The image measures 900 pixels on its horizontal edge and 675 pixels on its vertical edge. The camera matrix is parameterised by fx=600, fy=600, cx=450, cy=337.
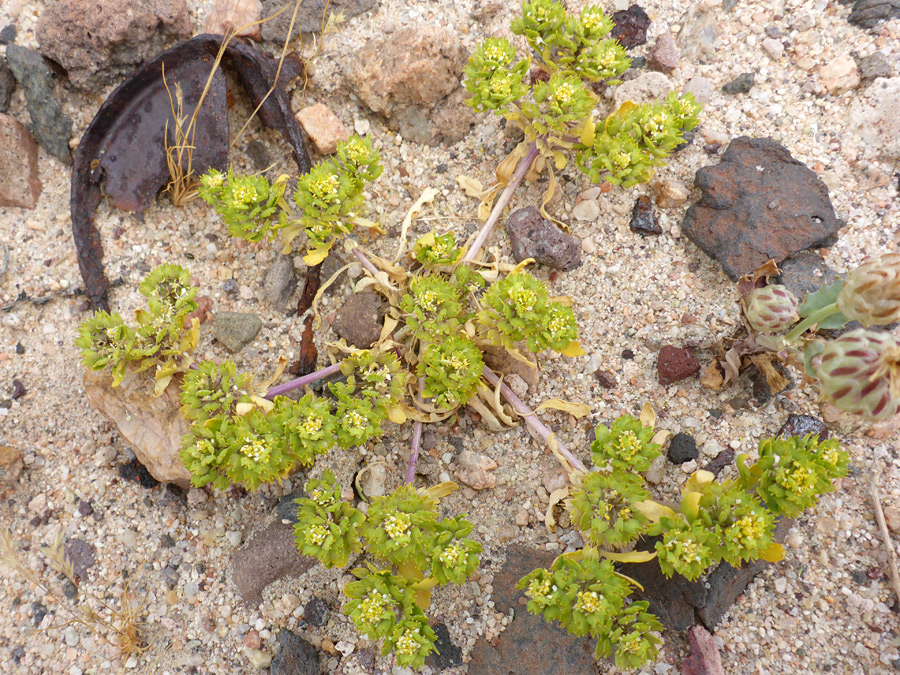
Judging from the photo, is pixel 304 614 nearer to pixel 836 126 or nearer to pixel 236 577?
pixel 236 577

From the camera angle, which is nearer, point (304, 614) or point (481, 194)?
point (304, 614)

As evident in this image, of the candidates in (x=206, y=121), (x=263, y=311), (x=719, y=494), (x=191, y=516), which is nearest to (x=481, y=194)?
(x=263, y=311)

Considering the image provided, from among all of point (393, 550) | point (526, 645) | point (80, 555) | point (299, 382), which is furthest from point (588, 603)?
point (80, 555)

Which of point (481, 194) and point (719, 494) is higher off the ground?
point (481, 194)

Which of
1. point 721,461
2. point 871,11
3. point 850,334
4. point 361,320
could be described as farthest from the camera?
point 871,11

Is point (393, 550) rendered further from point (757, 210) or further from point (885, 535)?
point (757, 210)
